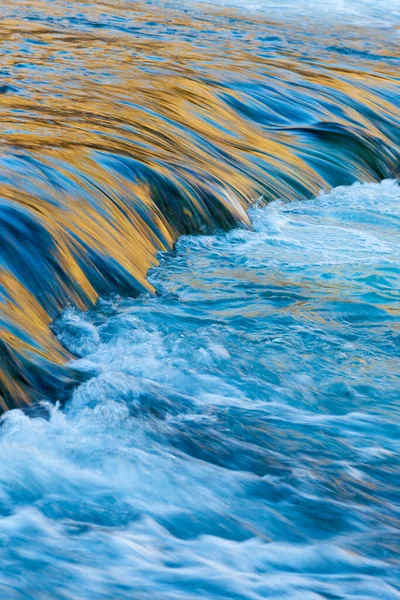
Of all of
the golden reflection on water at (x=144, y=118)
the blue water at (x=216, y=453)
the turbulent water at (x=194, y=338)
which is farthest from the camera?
the golden reflection on water at (x=144, y=118)

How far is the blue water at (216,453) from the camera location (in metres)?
3.00

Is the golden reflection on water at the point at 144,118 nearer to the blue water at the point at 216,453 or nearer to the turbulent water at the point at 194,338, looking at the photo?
the turbulent water at the point at 194,338

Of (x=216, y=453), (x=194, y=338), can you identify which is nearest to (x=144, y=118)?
(x=194, y=338)

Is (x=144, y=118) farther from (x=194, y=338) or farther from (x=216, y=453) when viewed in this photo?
(x=216, y=453)

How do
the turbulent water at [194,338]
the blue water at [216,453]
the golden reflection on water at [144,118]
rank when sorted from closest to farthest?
the blue water at [216,453]
the turbulent water at [194,338]
the golden reflection on water at [144,118]

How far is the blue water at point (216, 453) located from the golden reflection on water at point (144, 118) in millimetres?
328

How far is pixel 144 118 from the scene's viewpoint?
290 inches

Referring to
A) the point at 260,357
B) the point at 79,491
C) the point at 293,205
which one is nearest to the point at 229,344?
the point at 260,357

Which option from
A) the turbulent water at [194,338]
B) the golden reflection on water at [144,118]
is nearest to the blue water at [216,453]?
the turbulent water at [194,338]

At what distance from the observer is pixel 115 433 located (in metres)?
3.64

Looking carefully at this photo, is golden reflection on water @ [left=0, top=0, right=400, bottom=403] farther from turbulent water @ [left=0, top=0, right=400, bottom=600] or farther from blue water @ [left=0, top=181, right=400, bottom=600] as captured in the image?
blue water @ [left=0, top=181, right=400, bottom=600]

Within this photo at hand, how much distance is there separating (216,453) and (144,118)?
4.36 meters

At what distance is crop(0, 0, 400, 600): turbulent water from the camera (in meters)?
3.11

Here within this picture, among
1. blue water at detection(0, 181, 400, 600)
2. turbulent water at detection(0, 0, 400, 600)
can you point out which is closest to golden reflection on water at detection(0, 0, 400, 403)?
turbulent water at detection(0, 0, 400, 600)
